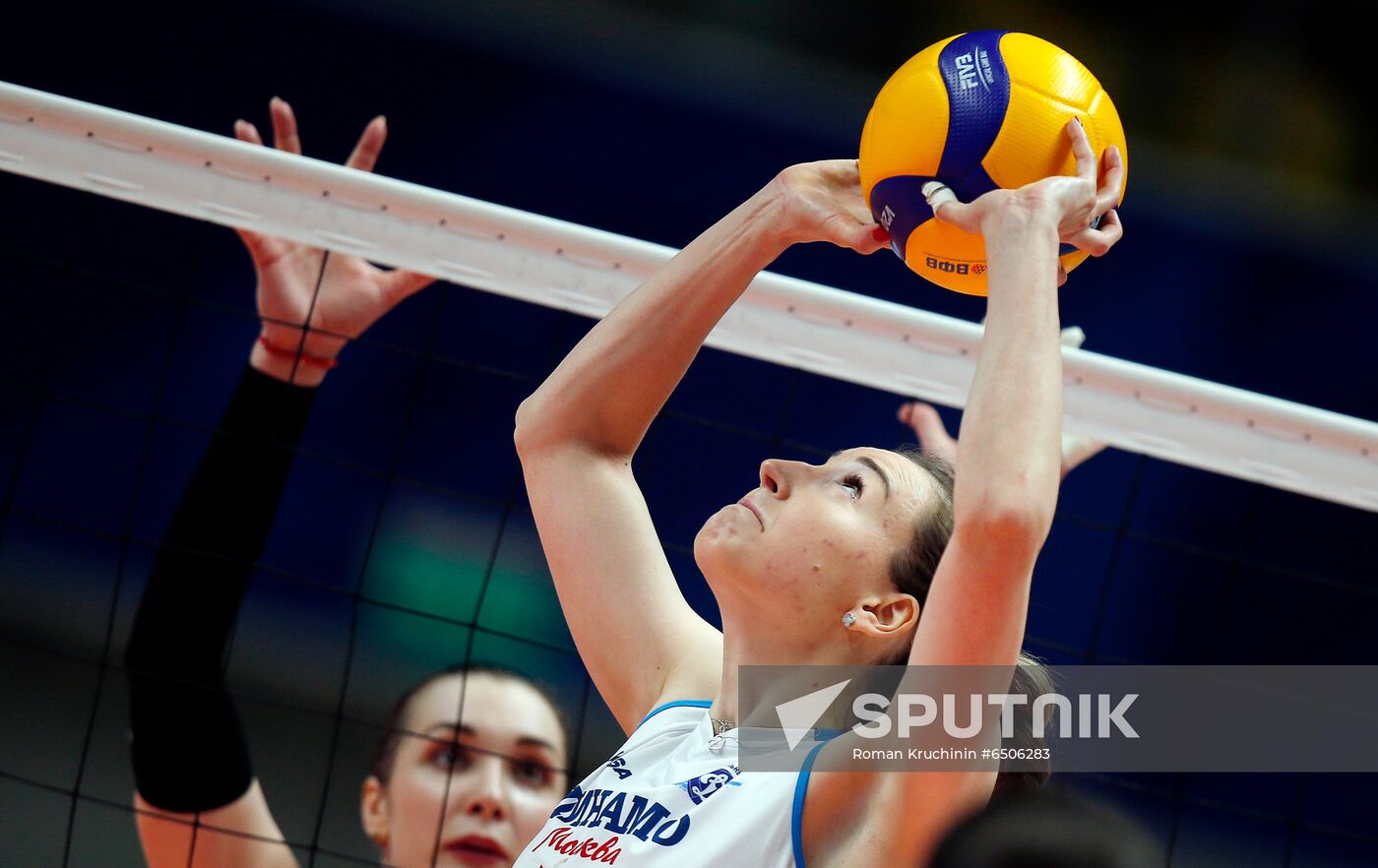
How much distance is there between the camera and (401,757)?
3.17 meters

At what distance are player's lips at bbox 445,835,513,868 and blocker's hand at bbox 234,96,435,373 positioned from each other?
3.63ft

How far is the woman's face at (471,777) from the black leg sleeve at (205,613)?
358 millimetres

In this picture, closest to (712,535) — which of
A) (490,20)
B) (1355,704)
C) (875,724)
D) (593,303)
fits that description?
(875,724)

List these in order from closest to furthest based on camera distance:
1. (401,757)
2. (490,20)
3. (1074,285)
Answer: (401,757)
(1074,285)
(490,20)

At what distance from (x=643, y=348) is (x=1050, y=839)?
4.73 ft

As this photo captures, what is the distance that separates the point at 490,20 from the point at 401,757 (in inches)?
209

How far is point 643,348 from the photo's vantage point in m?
2.29

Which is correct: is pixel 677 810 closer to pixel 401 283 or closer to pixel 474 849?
pixel 474 849

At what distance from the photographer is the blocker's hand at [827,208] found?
2.09 m

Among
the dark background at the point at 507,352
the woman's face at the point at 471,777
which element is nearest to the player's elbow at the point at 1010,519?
the woman's face at the point at 471,777

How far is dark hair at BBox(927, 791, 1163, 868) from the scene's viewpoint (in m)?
0.94

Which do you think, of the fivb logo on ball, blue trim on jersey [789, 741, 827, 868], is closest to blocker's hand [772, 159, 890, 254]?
the fivb logo on ball

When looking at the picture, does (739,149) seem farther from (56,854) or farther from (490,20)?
(56,854)

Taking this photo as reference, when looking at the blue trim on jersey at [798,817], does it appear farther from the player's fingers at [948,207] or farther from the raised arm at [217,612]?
the raised arm at [217,612]
